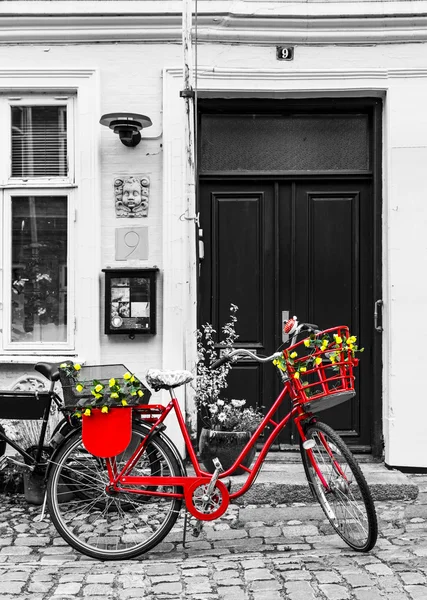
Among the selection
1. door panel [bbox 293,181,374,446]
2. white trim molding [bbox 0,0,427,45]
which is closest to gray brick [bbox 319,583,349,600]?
door panel [bbox 293,181,374,446]

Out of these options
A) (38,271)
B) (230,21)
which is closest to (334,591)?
(38,271)

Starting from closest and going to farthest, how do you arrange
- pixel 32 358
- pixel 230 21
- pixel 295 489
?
pixel 295 489 → pixel 230 21 → pixel 32 358

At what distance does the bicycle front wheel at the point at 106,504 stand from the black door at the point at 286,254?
2.18 meters

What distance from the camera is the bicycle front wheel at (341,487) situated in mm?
4586

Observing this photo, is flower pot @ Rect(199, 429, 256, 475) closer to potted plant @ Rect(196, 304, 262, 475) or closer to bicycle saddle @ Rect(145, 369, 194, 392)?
potted plant @ Rect(196, 304, 262, 475)

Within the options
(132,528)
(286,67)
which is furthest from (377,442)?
(286,67)

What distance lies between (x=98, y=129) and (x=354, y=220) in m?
2.26

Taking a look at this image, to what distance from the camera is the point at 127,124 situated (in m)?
6.52

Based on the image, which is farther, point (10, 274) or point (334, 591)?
point (10, 274)

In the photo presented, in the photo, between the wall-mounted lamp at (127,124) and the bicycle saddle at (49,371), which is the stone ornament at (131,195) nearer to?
the wall-mounted lamp at (127,124)

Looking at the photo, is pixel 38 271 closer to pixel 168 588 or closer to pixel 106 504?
pixel 106 504

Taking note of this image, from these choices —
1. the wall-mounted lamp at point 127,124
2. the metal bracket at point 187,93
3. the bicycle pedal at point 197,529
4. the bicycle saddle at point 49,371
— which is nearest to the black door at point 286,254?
the wall-mounted lamp at point 127,124

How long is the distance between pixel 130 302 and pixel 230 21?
7.93 ft

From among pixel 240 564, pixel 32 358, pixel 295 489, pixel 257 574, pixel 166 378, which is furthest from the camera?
pixel 32 358
